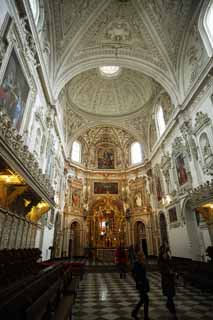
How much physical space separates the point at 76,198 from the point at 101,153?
23.1ft

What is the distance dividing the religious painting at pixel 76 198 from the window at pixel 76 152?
3907 millimetres

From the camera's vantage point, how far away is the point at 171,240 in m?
14.0

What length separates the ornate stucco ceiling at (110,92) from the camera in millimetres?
19156

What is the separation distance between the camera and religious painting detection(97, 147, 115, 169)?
941 inches

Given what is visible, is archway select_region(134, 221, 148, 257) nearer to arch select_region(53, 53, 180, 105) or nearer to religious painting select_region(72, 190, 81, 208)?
religious painting select_region(72, 190, 81, 208)

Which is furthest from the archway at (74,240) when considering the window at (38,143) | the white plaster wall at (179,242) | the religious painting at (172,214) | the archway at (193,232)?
the window at (38,143)

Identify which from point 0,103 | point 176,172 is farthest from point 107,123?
point 0,103

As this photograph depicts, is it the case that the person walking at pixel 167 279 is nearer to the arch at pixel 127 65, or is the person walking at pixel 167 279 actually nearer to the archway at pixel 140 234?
the arch at pixel 127 65

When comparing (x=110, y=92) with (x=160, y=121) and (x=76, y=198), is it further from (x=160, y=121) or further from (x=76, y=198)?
(x=76, y=198)

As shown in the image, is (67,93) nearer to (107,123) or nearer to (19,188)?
(107,123)

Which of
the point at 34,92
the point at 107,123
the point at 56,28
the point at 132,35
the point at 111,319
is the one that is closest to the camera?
the point at 111,319

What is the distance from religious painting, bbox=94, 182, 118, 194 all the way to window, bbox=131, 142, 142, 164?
3.87 meters

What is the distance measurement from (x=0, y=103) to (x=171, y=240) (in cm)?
1412

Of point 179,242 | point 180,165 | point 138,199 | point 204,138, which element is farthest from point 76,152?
point 204,138
